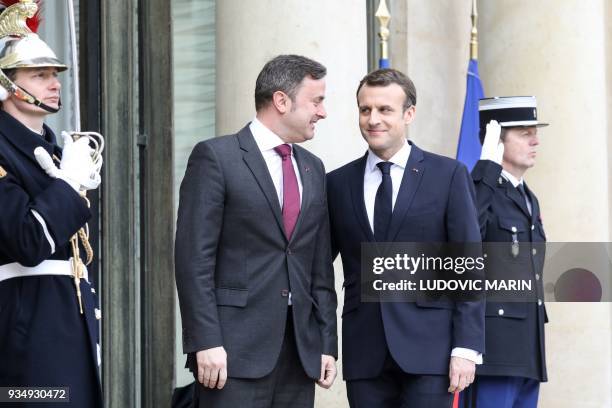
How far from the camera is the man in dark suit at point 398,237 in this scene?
18.8ft

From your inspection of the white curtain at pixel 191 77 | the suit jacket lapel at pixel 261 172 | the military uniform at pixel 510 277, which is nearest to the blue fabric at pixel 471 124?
the military uniform at pixel 510 277

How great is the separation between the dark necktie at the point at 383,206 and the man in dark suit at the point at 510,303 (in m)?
1.18

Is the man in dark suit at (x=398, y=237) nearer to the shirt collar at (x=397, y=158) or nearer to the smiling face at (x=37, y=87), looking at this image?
the shirt collar at (x=397, y=158)

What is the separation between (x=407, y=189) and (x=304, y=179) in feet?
1.49

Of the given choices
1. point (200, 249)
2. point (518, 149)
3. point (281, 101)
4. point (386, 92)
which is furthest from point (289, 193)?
point (518, 149)

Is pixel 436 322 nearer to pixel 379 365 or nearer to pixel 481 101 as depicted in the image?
pixel 379 365

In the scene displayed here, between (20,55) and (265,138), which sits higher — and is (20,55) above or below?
above

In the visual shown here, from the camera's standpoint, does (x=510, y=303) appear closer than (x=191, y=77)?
Yes

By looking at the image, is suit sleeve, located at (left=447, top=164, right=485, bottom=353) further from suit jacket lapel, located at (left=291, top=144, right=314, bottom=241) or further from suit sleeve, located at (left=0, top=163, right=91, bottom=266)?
suit sleeve, located at (left=0, top=163, right=91, bottom=266)

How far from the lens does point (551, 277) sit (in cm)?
830

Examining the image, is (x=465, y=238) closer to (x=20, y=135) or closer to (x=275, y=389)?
(x=275, y=389)

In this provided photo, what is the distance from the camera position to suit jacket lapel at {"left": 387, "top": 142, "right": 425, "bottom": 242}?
584 cm

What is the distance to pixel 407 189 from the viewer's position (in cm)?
588

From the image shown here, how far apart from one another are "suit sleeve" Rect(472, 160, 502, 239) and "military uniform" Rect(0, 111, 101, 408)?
2.36m
